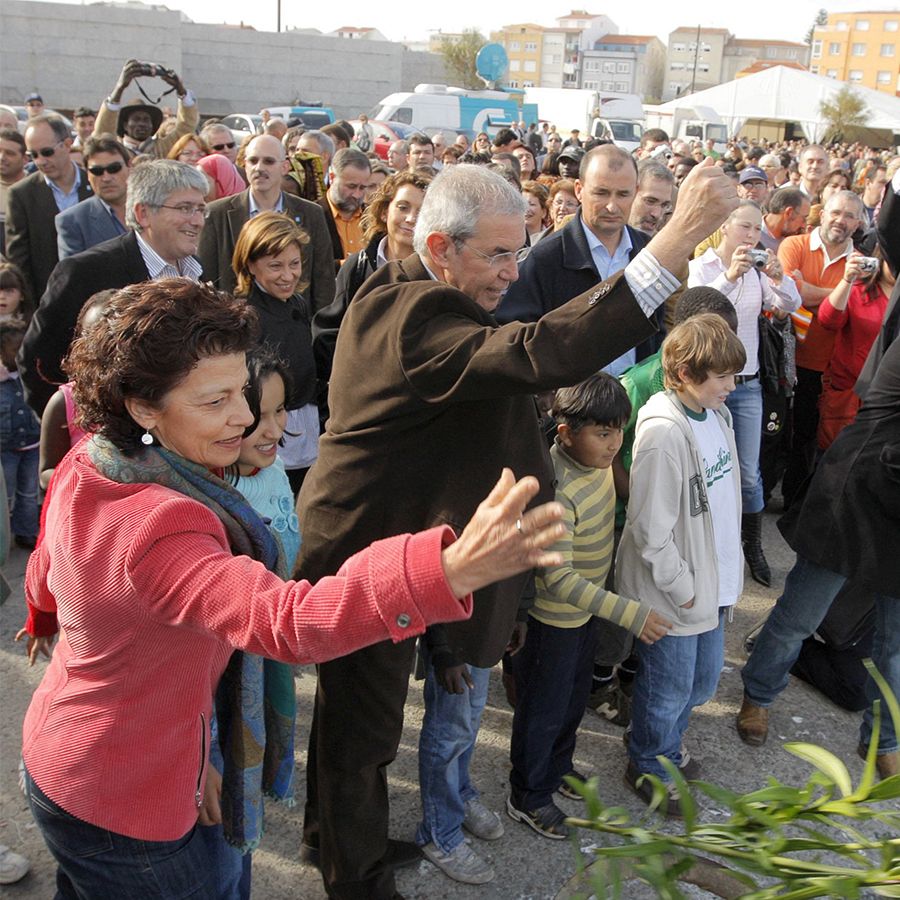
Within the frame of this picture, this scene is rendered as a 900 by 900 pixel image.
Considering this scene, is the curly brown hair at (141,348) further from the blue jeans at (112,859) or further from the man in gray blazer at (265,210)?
the man in gray blazer at (265,210)

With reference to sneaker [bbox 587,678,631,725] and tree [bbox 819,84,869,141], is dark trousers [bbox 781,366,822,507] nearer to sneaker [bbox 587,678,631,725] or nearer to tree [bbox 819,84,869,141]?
sneaker [bbox 587,678,631,725]

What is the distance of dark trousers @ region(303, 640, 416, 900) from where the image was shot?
8.02 ft

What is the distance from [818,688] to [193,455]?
125 inches

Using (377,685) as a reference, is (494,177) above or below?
above

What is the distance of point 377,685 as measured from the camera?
8.01ft

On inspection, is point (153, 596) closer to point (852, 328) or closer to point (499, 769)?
point (499, 769)

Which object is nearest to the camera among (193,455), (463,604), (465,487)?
(463,604)

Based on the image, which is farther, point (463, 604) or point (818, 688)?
point (818, 688)

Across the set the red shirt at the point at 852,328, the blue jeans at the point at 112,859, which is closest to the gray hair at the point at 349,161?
the red shirt at the point at 852,328

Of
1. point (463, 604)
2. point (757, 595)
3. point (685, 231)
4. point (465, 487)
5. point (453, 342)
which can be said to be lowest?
point (757, 595)

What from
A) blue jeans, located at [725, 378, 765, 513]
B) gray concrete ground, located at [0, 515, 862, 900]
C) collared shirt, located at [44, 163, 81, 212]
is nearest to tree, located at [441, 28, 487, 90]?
collared shirt, located at [44, 163, 81, 212]

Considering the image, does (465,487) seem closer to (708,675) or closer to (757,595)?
(708,675)

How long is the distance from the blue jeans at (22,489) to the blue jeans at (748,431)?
3.63 m

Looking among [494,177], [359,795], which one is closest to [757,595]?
[359,795]
